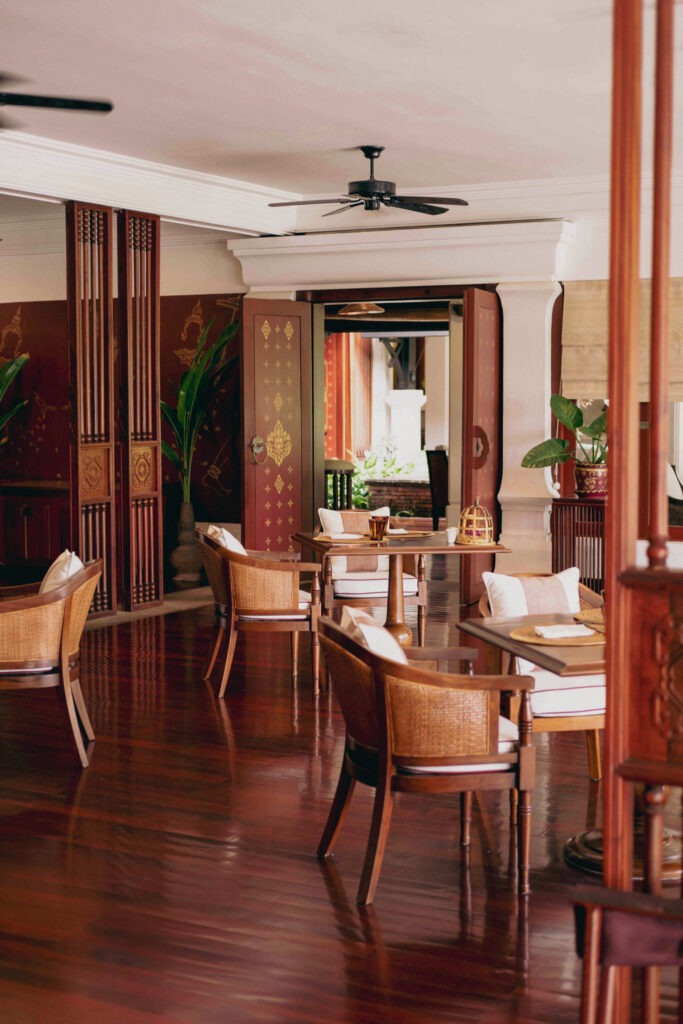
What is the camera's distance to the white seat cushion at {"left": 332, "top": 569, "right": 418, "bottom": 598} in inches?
270

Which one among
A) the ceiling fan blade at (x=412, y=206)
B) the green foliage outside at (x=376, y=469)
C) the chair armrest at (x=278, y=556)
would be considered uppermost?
the ceiling fan blade at (x=412, y=206)

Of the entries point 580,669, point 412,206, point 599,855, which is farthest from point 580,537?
point 580,669

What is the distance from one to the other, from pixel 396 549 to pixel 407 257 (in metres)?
3.80

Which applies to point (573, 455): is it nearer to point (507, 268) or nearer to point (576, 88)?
point (507, 268)

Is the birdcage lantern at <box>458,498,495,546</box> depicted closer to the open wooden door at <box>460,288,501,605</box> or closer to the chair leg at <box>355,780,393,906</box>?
the open wooden door at <box>460,288,501,605</box>

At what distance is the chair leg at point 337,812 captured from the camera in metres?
3.87

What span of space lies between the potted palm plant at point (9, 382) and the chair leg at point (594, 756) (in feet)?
22.2

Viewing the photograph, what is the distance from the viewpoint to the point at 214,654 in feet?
21.2

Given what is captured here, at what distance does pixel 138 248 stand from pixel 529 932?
624 cm

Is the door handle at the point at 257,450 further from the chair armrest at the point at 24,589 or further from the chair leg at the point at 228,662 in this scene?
the chair armrest at the point at 24,589

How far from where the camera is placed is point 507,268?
919cm

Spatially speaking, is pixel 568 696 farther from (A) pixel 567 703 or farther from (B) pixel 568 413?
(B) pixel 568 413

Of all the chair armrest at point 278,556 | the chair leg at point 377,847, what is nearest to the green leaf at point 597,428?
the chair armrest at point 278,556

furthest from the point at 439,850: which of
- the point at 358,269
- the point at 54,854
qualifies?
the point at 358,269
